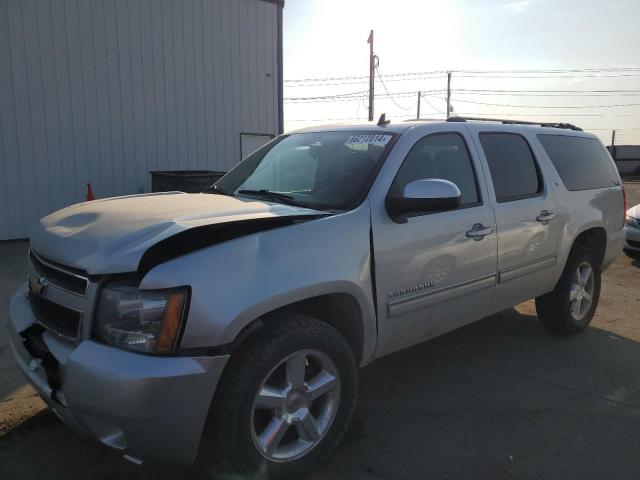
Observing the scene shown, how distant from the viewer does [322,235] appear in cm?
275

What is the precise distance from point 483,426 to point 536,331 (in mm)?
2147

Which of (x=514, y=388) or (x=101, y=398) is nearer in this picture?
(x=101, y=398)

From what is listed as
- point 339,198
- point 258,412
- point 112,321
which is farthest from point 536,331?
point 112,321

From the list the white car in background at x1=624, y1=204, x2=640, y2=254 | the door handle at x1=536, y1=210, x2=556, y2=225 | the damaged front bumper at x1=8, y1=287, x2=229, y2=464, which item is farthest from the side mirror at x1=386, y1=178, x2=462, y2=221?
the white car in background at x1=624, y1=204, x2=640, y2=254

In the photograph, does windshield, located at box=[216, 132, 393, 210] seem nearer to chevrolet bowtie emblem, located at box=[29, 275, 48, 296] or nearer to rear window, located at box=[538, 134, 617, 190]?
chevrolet bowtie emblem, located at box=[29, 275, 48, 296]

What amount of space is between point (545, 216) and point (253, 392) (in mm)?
2947

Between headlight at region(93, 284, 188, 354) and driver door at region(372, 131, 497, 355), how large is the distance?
1201 mm

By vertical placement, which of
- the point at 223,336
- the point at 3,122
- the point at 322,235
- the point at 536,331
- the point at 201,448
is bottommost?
the point at 536,331

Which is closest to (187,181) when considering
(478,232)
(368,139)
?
(368,139)

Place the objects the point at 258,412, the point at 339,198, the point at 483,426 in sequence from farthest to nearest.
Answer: the point at 483,426 < the point at 339,198 < the point at 258,412

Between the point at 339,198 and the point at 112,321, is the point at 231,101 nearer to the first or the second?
the point at 339,198

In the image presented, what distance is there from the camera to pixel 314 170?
140 inches

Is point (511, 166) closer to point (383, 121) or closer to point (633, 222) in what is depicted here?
point (383, 121)

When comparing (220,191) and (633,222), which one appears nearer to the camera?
(220,191)
